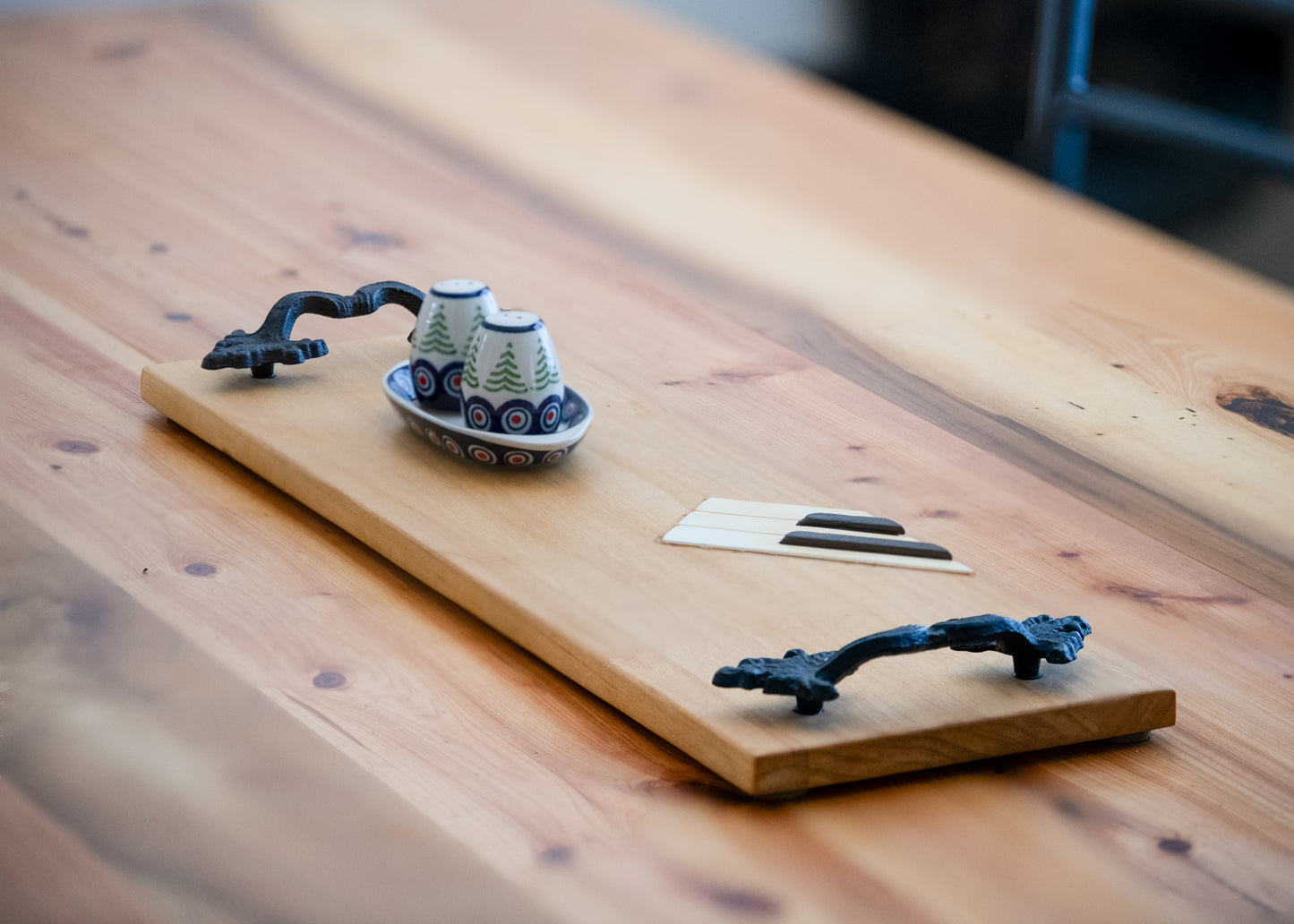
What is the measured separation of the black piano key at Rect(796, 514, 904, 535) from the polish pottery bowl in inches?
6.5

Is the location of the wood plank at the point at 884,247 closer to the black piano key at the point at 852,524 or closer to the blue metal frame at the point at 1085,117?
the blue metal frame at the point at 1085,117

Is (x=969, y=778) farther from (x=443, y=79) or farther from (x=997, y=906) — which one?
(x=443, y=79)

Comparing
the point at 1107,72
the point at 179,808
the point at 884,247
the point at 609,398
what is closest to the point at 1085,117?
the point at 884,247

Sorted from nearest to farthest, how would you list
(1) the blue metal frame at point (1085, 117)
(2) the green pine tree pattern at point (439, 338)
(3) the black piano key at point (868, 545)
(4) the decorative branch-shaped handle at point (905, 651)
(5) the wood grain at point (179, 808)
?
1. (5) the wood grain at point (179, 808)
2. (4) the decorative branch-shaped handle at point (905, 651)
3. (3) the black piano key at point (868, 545)
4. (2) the green pine tree pattern at point (439, 338)
5. (1) the blue metal frame at point (1085, 117)

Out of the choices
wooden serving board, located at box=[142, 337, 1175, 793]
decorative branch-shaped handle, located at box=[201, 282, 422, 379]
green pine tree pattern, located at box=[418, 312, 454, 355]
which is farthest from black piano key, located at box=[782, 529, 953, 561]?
decorative branch-shaped handle, located at box=[201, 282, 422, 379]

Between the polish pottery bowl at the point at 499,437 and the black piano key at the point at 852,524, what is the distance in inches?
6.5

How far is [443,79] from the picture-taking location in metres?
2.04

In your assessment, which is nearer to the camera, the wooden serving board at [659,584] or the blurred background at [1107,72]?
the wooden serving board at [659,584]

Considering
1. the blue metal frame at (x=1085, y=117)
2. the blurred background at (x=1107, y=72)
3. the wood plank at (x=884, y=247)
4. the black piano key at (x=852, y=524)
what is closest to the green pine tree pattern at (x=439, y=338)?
the black piano key at (x=852, y=524)

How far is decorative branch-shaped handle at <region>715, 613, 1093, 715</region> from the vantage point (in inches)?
31.2

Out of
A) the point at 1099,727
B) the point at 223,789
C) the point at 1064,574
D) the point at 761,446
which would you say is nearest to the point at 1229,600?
the point at 1064,574

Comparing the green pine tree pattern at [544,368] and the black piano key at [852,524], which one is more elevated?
the green pine tree pattern at [544,368]

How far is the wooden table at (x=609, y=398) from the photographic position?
73 centimetres

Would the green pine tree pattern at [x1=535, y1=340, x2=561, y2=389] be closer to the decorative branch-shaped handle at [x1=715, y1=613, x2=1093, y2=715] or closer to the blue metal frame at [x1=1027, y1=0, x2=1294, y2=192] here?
the decorative branch-shaped handle at [x1=715, y1=613, x2=1093, y2=715]
